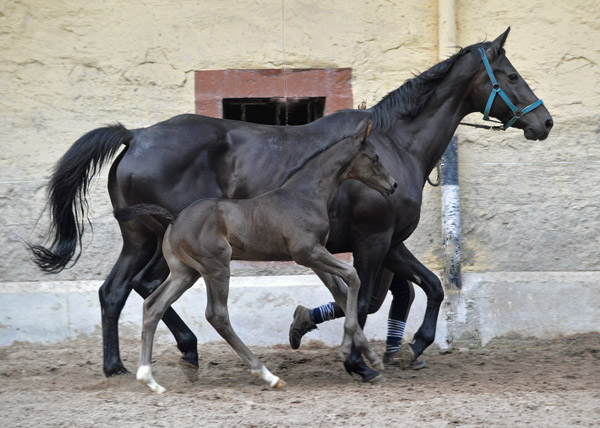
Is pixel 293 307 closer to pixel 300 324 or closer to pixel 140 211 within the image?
pixel 300 324

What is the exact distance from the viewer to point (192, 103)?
24.3 feet

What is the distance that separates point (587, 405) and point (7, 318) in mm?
4975

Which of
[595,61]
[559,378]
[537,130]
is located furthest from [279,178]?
[595,61]

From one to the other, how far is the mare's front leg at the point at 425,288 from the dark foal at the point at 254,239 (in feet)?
2.16

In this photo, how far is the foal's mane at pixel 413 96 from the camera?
19.5 ft

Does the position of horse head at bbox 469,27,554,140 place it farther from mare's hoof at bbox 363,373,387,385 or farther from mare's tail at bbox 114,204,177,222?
mare's tail at bbox 114,204,177,222

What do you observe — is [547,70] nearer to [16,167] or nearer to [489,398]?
[489,398]

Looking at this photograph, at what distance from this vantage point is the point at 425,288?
5.91 meters

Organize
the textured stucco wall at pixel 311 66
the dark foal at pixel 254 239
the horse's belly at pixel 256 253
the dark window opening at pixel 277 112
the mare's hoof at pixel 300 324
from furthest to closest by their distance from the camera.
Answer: the dark window opening at pixel 277 112
the textured stucco wall at pixel 311 66
the mare's hoof at pixel 300 324
the horse's belly at pixel 256 253
the dark foal at pixel 254 239

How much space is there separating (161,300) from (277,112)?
3.29m

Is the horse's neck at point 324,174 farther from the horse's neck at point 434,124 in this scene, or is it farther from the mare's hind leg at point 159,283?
the mare's hind leg at point 159,283

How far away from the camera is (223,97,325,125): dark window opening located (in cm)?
788

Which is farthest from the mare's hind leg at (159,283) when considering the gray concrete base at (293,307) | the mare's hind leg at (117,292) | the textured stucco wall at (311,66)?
the textured stucco wall at (311,66)

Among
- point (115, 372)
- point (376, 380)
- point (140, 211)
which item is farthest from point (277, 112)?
point (376, 380)
